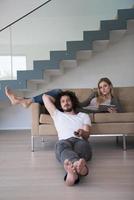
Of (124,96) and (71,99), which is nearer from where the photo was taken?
(71,99)

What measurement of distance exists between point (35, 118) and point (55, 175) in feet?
4.07

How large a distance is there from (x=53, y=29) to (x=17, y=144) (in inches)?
88.9

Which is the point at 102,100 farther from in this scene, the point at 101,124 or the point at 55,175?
the point at 55,175

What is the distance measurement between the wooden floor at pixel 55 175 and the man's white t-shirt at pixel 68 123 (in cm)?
33

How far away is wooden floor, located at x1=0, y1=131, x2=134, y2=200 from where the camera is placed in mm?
2293

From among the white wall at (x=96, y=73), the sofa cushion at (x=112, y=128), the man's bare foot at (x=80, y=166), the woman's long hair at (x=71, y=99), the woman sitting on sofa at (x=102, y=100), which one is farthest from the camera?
the white wall at (x=96, y=73)

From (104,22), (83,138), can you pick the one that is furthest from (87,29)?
(83,138)

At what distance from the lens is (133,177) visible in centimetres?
268

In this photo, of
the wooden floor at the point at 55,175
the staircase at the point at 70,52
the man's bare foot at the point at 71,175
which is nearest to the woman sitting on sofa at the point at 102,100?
the wooden floor at the point at 55,175

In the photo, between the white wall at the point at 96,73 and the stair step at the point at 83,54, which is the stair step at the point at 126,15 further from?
the stair step at the point at 83,54

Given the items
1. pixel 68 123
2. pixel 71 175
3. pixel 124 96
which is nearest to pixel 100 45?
pixel 124 96

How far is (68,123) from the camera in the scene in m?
3.29

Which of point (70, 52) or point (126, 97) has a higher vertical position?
point (70, 52)

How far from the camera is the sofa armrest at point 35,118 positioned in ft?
12.9
